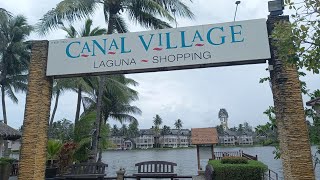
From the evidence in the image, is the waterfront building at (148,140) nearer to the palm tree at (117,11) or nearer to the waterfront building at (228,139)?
the waterfront building at (228,139)

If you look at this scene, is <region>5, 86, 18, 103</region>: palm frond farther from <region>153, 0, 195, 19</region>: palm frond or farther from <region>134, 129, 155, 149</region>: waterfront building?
<region>134, 129, 155, 149</region>: waterfront building

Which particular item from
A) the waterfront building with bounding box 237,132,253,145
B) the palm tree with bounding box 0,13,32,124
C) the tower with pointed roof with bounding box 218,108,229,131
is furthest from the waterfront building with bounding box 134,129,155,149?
the palm tree with bounding box 0,13,32,124

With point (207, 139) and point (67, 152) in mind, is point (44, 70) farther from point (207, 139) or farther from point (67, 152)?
point (207, 139)

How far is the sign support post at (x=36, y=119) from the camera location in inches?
281

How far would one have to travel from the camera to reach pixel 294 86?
6398mm

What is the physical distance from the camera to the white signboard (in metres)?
6.68

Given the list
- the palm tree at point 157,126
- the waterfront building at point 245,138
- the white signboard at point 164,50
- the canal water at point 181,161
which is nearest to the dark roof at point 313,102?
the white signboard at point 164,50

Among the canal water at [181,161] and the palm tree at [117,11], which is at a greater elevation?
the palm tree at [117,11]

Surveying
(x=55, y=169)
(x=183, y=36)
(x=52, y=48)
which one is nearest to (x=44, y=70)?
(x=52, y=48)

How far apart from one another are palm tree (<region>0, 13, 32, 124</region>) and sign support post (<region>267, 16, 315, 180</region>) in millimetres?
26704

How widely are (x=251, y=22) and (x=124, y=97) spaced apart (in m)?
16.8

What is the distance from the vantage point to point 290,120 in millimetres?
6230

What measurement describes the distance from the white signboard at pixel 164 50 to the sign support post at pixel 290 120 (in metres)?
0.41

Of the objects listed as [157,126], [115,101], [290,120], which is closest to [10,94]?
[115,101]
